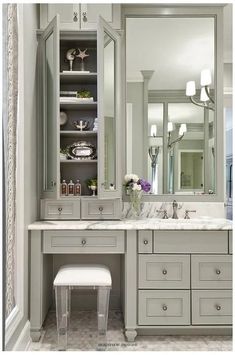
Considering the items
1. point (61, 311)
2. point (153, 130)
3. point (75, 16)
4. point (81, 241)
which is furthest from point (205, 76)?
point (61, 311)

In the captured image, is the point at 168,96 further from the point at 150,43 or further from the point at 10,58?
the point at 10,58

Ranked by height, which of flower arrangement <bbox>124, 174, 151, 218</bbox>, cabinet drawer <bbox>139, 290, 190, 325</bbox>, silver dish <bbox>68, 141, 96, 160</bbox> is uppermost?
silver dish <bbox>68, 141, 96, 160</bbox>

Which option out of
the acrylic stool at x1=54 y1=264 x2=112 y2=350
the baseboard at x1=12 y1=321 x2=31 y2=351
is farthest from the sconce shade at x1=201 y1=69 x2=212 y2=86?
the baseboard at x1=12 y1=321 x2=31 y2=351

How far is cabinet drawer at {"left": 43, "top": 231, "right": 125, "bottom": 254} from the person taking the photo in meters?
2.50

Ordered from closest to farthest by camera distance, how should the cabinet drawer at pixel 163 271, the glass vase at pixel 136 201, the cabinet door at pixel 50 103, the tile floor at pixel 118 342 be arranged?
1. the tile floor at pixel 118 342
2. the cabinet drawer at pixel 163 271
3. the cabinet door at pixel 50 103
4. the glass vase at pixel 136 201

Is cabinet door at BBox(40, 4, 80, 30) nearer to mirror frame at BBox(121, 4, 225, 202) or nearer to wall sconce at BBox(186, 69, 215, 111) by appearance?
mirror frame at BBox(121, 4, 225, 202)

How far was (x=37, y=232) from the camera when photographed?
250cm

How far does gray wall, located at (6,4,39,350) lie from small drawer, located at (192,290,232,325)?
1156mm

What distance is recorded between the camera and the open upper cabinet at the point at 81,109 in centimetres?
264

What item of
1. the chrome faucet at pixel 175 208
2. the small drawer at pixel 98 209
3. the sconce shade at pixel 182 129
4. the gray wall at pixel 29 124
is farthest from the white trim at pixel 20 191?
the sconce shade at pixel 182 129

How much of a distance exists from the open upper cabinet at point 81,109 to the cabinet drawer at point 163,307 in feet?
2.58

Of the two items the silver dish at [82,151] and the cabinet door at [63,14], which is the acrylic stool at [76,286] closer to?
the silver dish at [82,151]

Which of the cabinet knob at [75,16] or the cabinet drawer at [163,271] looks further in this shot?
the cabinet knob at [75,16]

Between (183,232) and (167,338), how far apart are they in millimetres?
753
